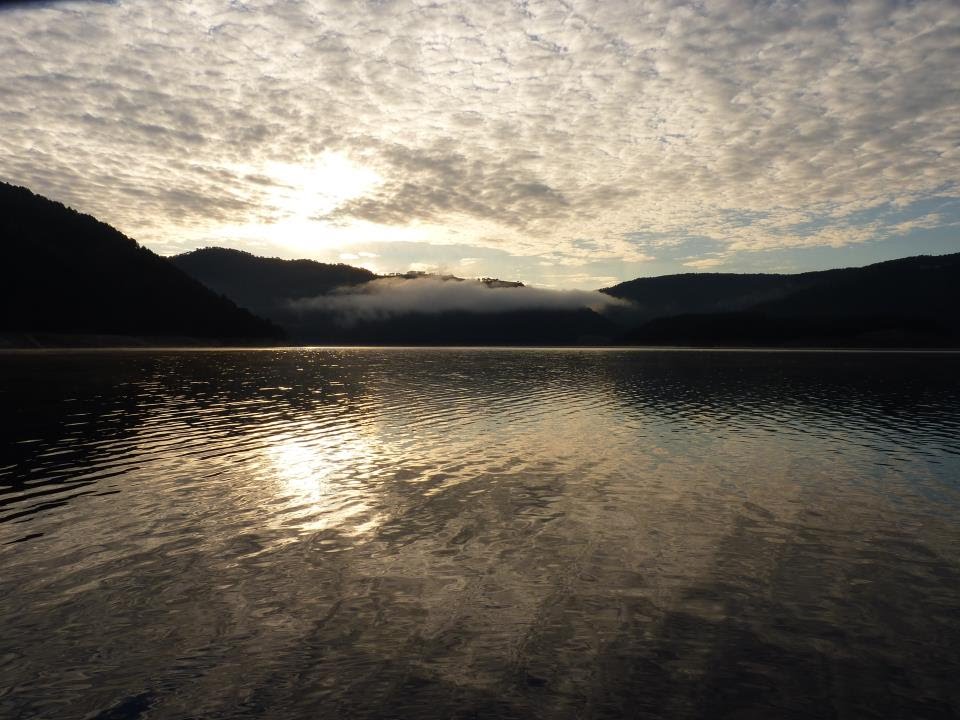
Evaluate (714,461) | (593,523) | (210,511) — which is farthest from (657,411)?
(210,511)

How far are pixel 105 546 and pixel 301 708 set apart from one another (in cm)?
1151

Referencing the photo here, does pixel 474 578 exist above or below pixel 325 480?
above

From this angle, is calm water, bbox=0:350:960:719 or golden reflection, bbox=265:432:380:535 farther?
golden reflection, bbox=265:432:380:535

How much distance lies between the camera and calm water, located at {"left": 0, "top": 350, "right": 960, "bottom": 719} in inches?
403

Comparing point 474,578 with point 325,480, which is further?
point 325,480

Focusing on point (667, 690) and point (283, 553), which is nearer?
point (667, 690)

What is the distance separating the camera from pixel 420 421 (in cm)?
4425

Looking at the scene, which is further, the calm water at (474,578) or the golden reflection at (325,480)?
the golden reflection at (325,480)

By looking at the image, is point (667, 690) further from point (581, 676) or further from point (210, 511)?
point (210, 511)

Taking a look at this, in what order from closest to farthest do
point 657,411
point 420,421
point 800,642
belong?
point 800,642
point 420,421
point 657,411

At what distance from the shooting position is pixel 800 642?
39.4ft

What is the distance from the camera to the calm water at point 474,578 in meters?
10.2

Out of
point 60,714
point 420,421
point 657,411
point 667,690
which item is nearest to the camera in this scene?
point 60,714

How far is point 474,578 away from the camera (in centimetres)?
1523
